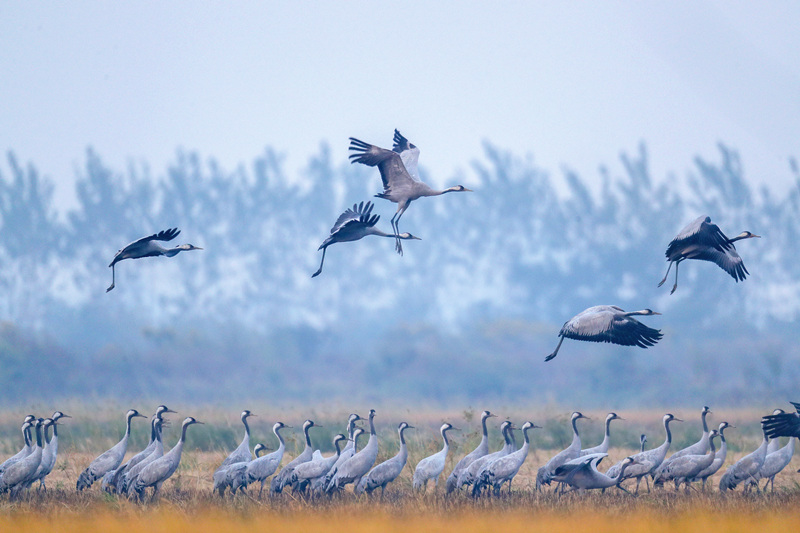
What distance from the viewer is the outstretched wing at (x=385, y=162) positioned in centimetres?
1029

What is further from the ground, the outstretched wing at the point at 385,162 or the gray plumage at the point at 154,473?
the outstretched wing at the point at 385,162

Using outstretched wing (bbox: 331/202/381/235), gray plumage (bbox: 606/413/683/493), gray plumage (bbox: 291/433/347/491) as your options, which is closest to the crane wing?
gray plumage (bbox: 606/413/683/493)

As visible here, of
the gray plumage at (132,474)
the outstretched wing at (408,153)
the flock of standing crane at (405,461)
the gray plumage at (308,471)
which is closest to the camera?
the flock of standing crane at (405,461)

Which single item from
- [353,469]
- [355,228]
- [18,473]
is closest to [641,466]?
[353,469]

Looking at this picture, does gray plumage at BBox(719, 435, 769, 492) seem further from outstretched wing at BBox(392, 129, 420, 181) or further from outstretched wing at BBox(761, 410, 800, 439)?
outstretched wing at BBox(392, 129, 420, 181)

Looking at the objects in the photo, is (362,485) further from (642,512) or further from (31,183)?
(31,183)

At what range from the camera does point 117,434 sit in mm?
15328

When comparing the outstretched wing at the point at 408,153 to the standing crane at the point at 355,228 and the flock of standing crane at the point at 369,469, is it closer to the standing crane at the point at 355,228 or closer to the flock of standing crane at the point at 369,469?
the standing crane at the point at 355,228

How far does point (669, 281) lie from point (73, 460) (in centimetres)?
2074

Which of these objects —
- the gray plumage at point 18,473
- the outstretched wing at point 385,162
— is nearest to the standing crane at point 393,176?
the outstretched wing at point 385,162

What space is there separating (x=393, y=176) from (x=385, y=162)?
8.9 inches

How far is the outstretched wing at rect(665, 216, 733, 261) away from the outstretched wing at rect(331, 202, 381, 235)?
2.57 m

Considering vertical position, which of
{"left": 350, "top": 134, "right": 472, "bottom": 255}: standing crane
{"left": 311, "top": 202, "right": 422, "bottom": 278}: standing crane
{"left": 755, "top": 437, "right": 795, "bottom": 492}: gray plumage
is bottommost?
{"left": 755, "top": 437, "right": 795, "bottom": 492}: gray plumage

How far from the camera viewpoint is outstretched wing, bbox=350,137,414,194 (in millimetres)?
10289
